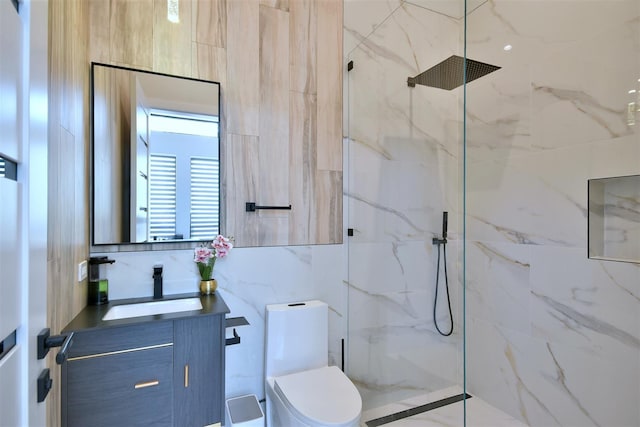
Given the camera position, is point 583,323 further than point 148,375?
Yes

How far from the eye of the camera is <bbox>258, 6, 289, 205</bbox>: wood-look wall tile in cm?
208

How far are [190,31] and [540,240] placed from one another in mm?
2487

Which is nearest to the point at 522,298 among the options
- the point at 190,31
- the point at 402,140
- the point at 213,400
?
the point at 402,140

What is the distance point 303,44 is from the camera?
220 cm

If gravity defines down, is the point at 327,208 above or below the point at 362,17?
below

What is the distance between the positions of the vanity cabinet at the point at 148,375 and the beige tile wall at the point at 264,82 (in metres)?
0.68

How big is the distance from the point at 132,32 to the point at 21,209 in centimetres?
150

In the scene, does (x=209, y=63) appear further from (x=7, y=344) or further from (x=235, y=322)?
(x=7, y=344)

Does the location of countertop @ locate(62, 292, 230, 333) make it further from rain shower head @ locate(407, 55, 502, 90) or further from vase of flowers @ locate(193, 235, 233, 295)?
rain shower head @ locate(407, 55, 502, 90)

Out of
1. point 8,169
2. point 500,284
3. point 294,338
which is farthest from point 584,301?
point 8,169

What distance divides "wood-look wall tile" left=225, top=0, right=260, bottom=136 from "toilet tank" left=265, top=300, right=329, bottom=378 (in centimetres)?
114

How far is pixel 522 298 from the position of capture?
216cm

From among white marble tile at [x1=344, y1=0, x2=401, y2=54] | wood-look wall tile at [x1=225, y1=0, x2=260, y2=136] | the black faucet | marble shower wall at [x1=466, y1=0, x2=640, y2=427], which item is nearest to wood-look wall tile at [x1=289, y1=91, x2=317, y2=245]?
wood-look wall tile at [x1=225, y1=0, x2=260, y2=136]

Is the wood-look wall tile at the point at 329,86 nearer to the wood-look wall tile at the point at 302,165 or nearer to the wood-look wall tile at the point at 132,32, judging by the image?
the wood-look wall tile at the point at 302,165
